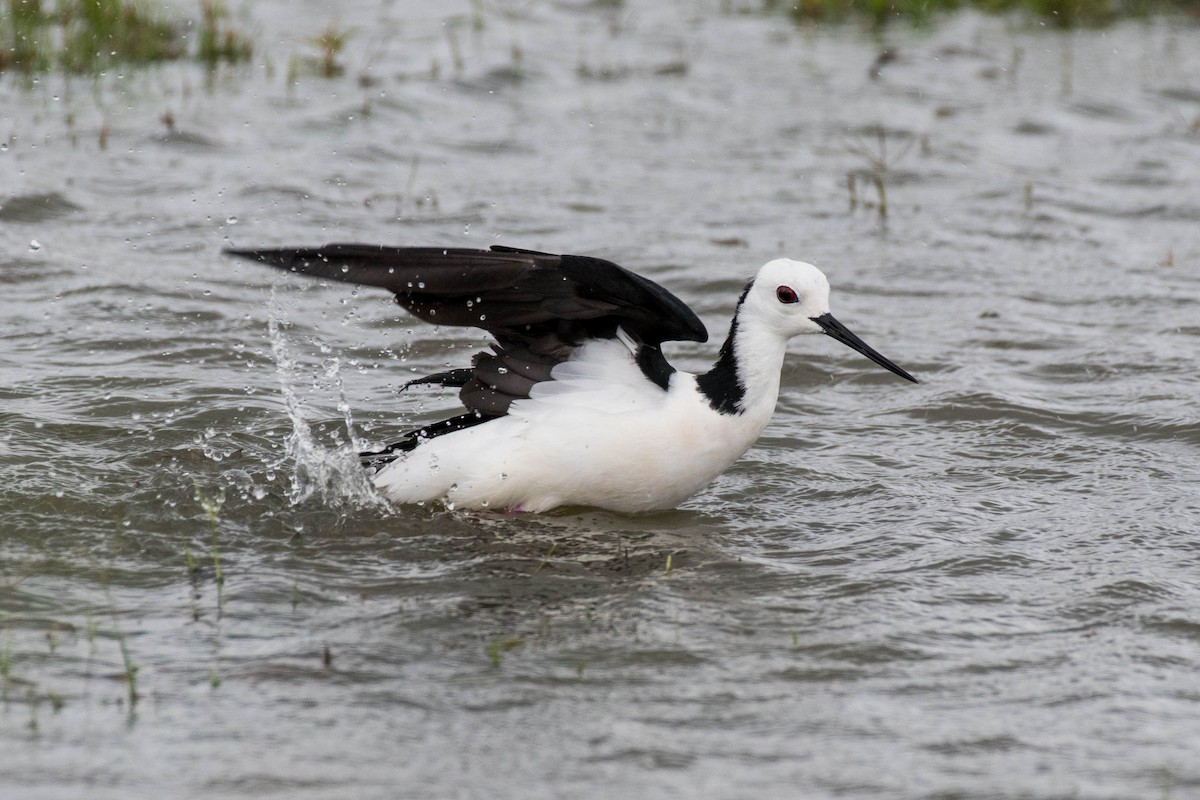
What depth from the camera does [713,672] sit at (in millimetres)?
4508

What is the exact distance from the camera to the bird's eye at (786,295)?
5.72 metres

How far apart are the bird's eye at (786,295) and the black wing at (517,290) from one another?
1.34 ft

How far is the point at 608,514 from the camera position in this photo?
5961 mm

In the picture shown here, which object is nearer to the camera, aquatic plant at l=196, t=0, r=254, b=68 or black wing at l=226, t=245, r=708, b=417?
black wing at l=226, t=245, r=708, b=417

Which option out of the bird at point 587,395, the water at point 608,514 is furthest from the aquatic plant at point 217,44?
the bird at point 587,395

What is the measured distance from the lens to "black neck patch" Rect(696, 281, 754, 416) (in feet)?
18.5

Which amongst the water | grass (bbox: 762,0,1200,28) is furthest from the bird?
grass (bbox: 762,0,1200,28)

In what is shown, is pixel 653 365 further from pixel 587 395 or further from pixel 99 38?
pixel 99 38

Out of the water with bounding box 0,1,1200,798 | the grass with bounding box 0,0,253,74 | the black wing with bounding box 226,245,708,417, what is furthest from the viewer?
the grass with bounding box 0,0,253,74

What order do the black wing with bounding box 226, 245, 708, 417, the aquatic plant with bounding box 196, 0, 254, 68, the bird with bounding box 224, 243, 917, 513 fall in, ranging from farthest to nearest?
1. the aquatic plant with bounding box 196, 0, 254, 68
2. the bird with bounding box 224, 243, 917, 513
3. the black wing with bounding box 226, 245, 708, 417

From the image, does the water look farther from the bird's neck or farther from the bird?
the bird's neck

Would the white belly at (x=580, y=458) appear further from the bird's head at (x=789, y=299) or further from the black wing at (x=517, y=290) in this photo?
the bird's head at (x=789, y=299)

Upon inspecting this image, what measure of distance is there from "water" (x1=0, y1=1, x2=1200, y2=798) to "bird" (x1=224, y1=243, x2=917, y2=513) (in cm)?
16

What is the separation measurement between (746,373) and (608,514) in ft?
2.43
